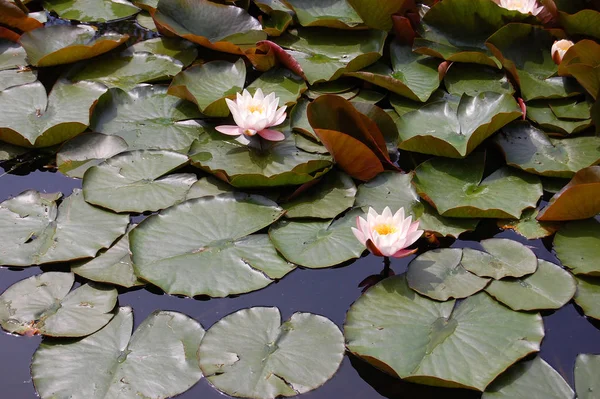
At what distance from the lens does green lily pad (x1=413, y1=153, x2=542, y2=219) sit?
266 centimetres

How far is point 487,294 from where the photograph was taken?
2.36 metres

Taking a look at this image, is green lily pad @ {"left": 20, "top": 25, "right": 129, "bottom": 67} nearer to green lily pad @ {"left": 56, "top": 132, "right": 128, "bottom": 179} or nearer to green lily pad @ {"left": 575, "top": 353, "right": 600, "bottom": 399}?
green lily pad @ {"left": 56, "top": 132, "right": 128, "bottom": 179}

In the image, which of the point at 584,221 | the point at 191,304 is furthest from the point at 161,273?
the point at 584,221

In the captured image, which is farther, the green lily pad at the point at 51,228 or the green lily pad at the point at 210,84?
the green lily pad at the point at 210,84

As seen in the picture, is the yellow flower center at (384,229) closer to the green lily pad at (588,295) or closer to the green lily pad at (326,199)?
the green lily pad at (326,199)

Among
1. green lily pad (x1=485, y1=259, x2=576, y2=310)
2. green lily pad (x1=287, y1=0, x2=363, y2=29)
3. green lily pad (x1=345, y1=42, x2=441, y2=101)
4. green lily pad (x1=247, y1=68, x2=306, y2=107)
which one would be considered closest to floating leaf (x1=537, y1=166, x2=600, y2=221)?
green lily pad (x1=485, y1=259, x2=576, y2=310)

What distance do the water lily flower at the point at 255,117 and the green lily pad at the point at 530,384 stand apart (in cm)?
146

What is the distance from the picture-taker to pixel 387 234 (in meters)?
2.37

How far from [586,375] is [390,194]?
110cm

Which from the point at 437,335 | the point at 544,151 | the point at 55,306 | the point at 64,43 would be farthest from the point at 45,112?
the point at 544,151

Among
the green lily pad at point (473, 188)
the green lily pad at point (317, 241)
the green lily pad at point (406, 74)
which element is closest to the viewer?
the green lily pad at point (317, 241)

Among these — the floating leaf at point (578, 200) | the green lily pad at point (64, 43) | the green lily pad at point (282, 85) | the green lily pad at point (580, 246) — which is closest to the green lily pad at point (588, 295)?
the green lily pad at point (580, 246)

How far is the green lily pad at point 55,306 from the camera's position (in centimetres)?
226

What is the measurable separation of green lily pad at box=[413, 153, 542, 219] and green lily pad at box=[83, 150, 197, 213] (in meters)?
1.10
